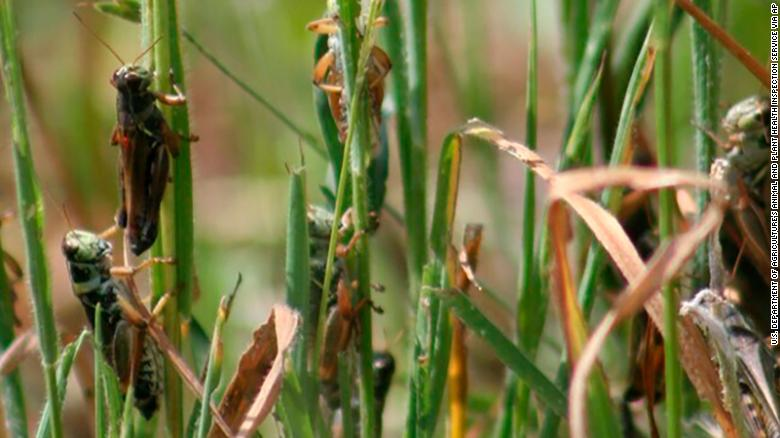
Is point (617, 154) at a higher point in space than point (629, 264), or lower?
higher

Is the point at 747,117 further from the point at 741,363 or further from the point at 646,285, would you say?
the point at 646,285

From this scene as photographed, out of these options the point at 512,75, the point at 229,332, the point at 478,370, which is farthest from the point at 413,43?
the point at 512,75

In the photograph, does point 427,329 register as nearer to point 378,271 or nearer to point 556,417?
point 556,417

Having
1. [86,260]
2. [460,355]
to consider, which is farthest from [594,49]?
[86,260]

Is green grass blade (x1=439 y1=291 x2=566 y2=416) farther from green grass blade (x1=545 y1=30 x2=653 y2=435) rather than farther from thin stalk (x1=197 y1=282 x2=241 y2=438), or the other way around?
thin stalk (x1=197 y1=282 x2=241 y2=438)

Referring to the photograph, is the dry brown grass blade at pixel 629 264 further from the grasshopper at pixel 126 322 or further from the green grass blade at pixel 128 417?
the green grass blade at pixel 128 417

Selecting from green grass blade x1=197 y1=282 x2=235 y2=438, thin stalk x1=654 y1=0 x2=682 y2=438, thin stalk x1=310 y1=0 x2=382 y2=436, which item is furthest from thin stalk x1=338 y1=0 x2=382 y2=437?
thin stalk x1=654 y1=0 x2=682 y2=438
